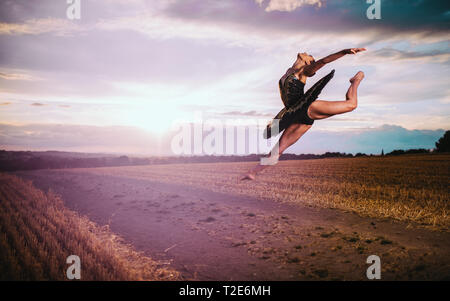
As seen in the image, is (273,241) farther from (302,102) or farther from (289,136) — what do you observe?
(302,102)

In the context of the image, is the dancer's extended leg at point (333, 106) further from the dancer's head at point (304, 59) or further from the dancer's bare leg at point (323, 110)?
the dancer's head at point (304, 59)

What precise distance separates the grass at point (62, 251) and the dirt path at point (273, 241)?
1.79ft

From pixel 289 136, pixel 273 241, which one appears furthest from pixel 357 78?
pixel 273 241

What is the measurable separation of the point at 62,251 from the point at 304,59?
25.7 feet

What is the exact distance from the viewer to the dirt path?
6389 millimetres

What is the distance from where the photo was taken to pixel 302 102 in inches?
103

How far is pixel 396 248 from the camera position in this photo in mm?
7387

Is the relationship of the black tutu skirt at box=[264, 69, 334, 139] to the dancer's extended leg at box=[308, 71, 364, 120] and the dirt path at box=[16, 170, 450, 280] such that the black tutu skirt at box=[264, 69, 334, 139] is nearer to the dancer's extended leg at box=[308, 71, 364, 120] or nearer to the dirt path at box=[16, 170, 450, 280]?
the dancer's extended leg at box=[308, 71, 364, 120]

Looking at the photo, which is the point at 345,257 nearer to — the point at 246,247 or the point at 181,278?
the point at 246,247

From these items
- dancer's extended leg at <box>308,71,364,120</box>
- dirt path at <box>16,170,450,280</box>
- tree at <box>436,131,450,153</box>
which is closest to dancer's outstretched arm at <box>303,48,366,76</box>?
dancer's extended leg at <box>308,71,364,120</box>

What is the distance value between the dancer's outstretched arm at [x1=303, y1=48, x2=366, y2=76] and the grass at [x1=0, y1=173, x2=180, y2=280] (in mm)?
5452
